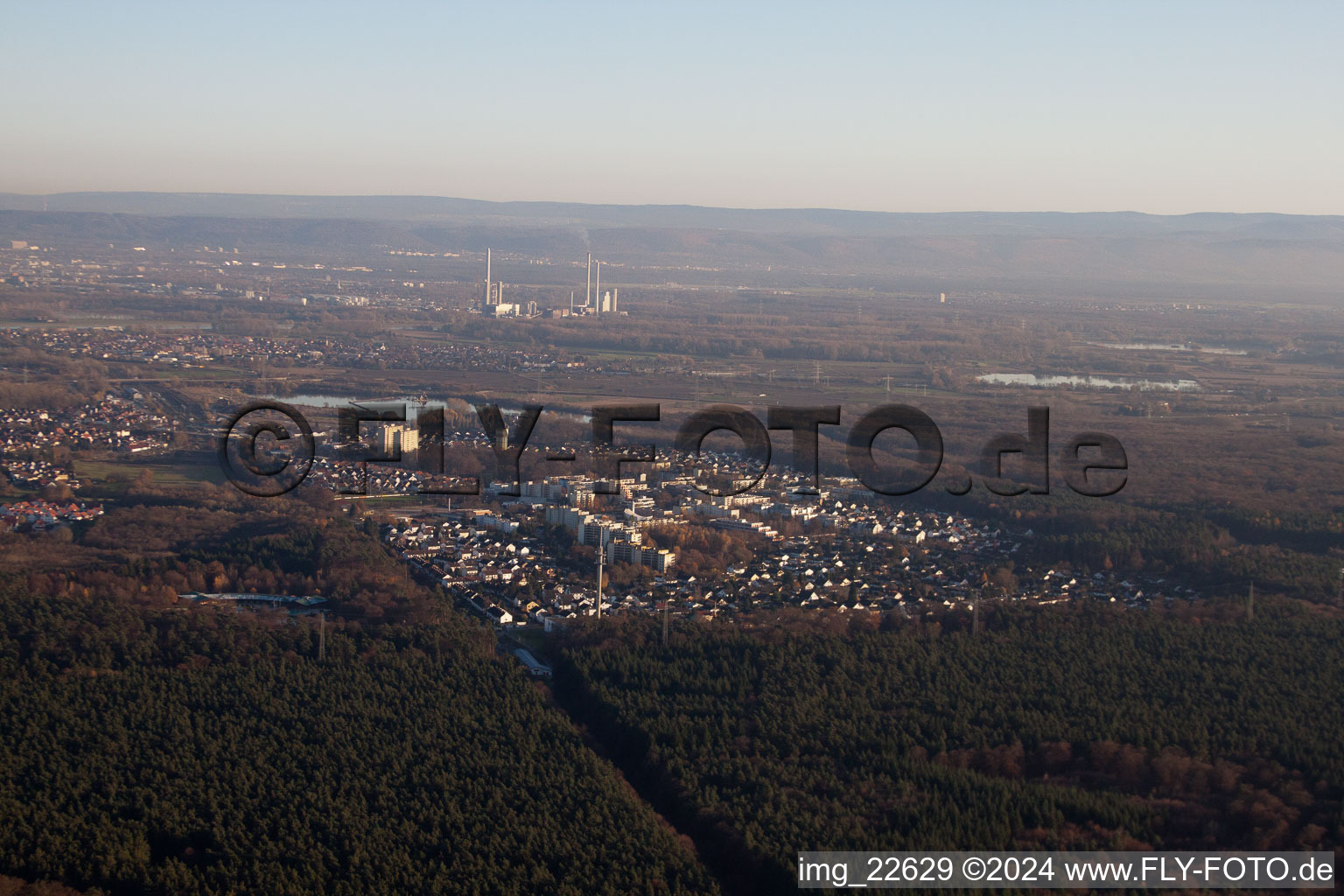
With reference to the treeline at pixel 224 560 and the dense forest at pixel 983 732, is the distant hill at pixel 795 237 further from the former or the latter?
the dense forest at pixel 983 732

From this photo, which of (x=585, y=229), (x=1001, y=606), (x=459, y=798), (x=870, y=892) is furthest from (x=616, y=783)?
(x=585, y=229)

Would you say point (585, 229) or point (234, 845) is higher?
point (585, 229)

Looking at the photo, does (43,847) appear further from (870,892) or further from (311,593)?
(311,593)

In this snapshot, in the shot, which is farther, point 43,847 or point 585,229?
point 585,229
